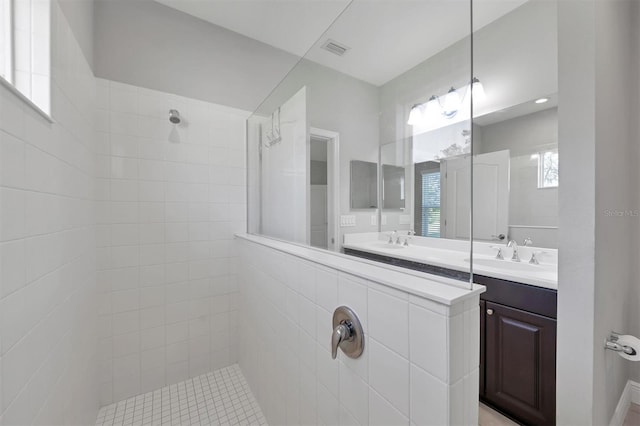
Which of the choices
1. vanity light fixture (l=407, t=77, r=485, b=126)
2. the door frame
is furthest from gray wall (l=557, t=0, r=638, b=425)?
the door frame

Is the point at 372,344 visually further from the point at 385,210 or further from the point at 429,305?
the point at 385,210

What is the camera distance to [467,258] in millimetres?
694

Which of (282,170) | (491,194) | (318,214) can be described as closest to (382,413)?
(318,214)

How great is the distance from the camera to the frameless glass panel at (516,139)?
160 cm

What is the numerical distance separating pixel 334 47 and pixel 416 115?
0.73 metres

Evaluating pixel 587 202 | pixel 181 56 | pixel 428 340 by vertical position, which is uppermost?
pixel 181 56

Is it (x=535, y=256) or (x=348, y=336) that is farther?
(x=535, y=256)

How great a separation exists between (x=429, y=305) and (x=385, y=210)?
3.19 feet

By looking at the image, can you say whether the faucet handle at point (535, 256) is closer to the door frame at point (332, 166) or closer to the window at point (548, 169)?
the window at point (548, 169)

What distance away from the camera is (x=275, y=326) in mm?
1369

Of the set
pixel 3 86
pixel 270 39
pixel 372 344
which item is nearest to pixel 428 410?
pixel 372 344

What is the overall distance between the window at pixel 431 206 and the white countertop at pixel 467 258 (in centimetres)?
7

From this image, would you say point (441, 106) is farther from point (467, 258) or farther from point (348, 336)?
point (348, 336)

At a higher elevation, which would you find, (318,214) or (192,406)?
(318,214)
